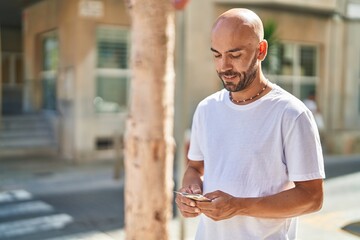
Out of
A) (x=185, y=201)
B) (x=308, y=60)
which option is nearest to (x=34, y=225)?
(x=185, y=201)

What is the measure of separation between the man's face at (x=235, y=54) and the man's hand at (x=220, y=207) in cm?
42

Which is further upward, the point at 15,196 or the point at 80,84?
the point at 80,84

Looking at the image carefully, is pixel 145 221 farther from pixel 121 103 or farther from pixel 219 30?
pixel 121 103

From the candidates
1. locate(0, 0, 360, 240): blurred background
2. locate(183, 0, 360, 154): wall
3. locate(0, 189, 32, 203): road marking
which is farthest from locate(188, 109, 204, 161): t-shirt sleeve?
locate(183, 0, 360, 154): wall

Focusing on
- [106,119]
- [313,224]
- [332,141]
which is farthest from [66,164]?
[332,141]

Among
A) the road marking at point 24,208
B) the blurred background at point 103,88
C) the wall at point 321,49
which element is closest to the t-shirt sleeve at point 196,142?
the blurred background at point 103,88

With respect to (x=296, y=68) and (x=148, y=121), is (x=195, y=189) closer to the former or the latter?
(x=148, y=121)

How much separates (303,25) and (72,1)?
6.80m

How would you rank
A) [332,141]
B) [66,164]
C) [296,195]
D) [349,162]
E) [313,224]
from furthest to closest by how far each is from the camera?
[332,141] < [349,162] < [66,164] < [313,224] < [296,195]

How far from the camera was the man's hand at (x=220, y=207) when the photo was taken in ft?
5.47

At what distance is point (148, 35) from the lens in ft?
12.1

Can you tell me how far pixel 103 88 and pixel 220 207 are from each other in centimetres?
1089

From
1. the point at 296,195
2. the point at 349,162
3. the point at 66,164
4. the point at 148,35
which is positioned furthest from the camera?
the point at 349,162

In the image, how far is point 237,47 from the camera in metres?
1.74
